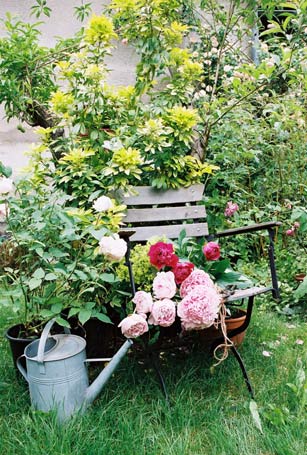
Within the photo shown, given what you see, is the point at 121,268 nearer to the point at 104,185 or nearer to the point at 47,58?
the point at 104,185

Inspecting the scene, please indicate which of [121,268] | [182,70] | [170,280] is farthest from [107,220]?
[182,70]

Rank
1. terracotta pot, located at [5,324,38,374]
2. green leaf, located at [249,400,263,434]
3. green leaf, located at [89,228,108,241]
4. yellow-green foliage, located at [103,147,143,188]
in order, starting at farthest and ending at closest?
yellow-green foliage, located at [103,147,143,188]
terracotta pot, located at [5,324,38,374]
green leaf, located at [89,228,108,241]
green leaf, located at [249,400,263,434]

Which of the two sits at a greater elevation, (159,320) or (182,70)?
(182,70)

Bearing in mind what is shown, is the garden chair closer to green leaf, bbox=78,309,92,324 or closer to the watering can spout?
green leaf, bbox=78,309,92,324

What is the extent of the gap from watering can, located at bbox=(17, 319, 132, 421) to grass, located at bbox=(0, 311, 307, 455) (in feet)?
0.16

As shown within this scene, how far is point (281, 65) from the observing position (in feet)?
8.30

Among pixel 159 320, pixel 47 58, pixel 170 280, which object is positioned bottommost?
pixel 159 320

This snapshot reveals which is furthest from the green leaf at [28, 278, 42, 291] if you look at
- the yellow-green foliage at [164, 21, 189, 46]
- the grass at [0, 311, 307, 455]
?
the yellow-green foliage at [164, 21, 189, 46]

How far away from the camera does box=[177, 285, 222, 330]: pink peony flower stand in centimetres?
155

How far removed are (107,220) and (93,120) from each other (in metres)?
0.79

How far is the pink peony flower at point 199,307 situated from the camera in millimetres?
1548

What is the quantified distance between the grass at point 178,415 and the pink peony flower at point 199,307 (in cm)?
41

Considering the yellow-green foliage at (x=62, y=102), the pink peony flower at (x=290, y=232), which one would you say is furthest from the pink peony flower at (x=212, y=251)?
the pink peony flower at (x=290, y=232)

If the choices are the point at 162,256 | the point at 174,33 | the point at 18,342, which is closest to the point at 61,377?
the point at 18,342
